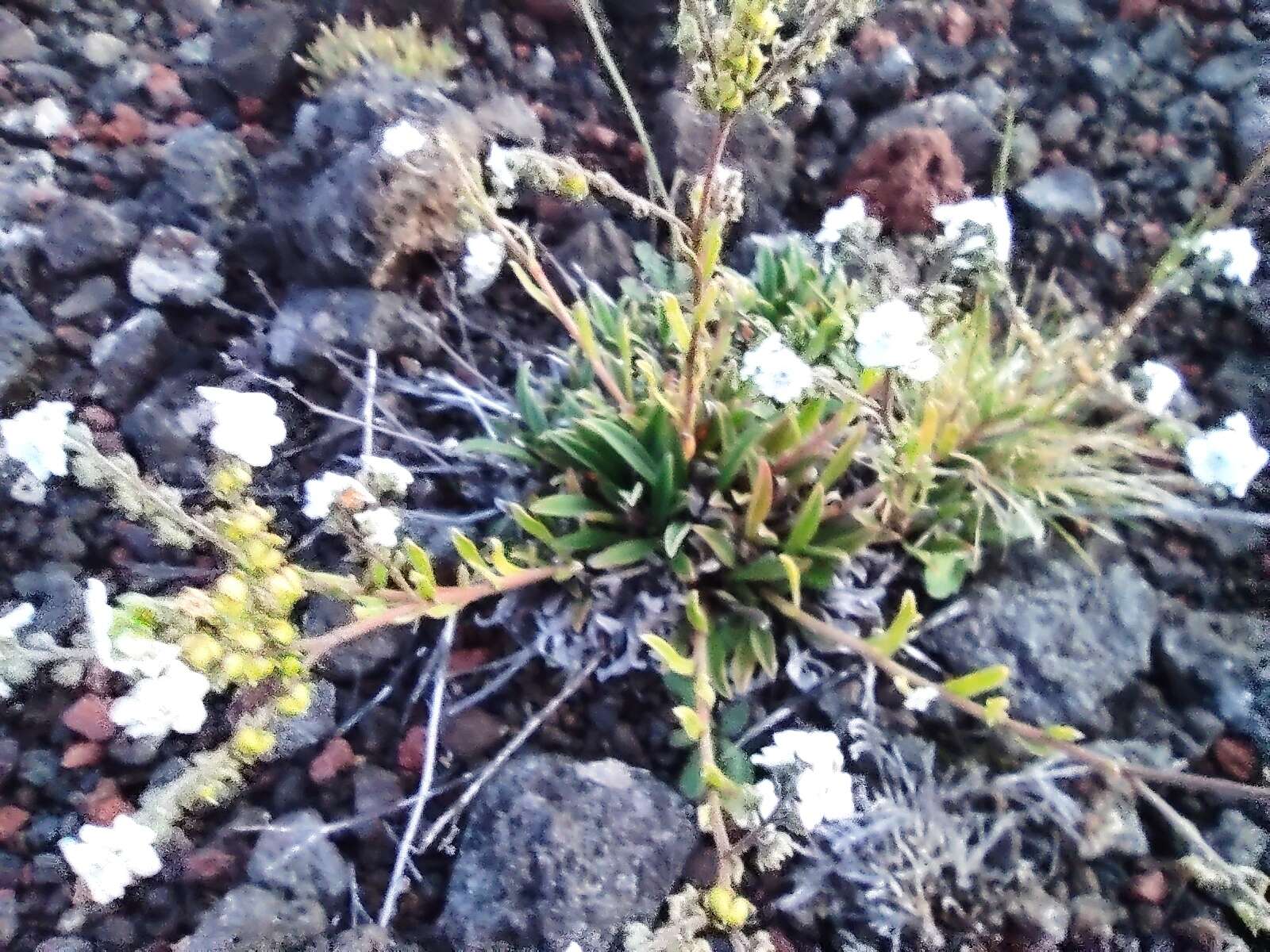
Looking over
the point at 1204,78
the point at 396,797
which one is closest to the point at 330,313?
the point at 396,797

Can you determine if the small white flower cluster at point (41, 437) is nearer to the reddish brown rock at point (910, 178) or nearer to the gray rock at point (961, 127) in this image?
the reddish brown rock at point (910, 178)

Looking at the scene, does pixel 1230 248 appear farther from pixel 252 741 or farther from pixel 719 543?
pixel 252 741

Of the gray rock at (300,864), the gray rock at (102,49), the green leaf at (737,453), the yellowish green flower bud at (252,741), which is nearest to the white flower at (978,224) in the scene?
the green leaf at (737,453)

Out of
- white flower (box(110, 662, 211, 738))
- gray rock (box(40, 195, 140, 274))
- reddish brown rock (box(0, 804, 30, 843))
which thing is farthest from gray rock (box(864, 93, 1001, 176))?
reddish brown rock (box(0, 804, 30, 843))

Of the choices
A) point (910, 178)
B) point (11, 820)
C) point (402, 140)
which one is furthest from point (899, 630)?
point (11, 820)

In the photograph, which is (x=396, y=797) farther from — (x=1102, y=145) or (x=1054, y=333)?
(x=1102, y=145)
